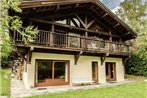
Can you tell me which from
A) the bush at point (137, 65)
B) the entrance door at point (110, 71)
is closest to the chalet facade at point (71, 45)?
the entrance door at point (110, 71)

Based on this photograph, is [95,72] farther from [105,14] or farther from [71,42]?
[105,14]

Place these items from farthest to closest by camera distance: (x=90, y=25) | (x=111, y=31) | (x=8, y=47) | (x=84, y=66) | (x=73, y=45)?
(x=111, y=31) < (x=90, y=25) < (x=84, y=66) < (x=73, y=45) < (x=8, y=47)

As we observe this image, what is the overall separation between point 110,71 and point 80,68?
3.97 meters

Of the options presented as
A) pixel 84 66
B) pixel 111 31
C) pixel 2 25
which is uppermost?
pixel 111 31

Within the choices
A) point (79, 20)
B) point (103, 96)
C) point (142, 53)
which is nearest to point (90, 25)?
point (79, 20)

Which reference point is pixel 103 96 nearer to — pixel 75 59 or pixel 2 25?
pixel 75 59

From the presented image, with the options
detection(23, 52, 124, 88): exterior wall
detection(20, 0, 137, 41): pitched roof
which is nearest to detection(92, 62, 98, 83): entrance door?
detection(23, 52, 124, 88): exterior wall

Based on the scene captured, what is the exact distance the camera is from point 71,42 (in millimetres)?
15422

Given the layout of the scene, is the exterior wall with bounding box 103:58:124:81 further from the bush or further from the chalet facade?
the bush

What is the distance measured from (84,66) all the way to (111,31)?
5.17m

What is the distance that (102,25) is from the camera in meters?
19.1

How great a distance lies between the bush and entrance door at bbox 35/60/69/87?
31.0 feet

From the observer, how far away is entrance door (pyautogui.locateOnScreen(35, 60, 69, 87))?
1435 centimetres

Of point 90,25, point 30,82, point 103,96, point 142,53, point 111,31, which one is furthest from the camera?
point 142,53
